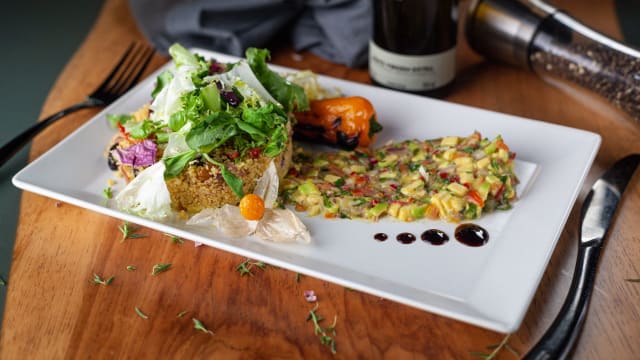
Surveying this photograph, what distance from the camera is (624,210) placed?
92.2 inches

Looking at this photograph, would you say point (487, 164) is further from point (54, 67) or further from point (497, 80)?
point (54, 67)

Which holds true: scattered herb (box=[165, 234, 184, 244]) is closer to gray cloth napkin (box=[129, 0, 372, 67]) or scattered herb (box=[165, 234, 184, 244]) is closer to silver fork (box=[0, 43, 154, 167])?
silver fork (box=[0, 43, 154, 167])

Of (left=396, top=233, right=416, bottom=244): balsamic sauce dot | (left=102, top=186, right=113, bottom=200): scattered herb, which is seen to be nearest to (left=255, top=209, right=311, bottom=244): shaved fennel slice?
(left=396, top=233, right=416, bottom=244): balsamic sauce dot

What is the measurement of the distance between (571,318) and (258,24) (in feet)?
7.17

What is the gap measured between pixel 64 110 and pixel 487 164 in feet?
5.62

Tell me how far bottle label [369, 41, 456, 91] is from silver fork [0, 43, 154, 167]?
102 centimetres

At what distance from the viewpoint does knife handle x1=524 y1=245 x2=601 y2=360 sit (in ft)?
5.77

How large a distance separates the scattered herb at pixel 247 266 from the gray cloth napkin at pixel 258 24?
1.47m

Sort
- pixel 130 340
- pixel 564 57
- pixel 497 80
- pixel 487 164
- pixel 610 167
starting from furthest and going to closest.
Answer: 1. pixel 497 80
2. pixel 564 57
3. pixel 610 167
4. pixel 487 164
5. pixel 130 340

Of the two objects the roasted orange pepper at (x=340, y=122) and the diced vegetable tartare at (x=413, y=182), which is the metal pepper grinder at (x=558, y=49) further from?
the roasted orange pepper at (x=340, y=122)

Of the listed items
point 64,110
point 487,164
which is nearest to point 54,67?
point 64,110

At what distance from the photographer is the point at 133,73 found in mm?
3166

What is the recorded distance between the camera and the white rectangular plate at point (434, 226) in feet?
6.19

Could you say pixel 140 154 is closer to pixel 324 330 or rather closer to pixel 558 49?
pixel 324 330
